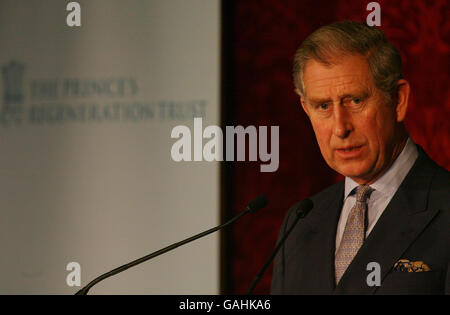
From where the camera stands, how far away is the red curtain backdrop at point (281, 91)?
7.48ft

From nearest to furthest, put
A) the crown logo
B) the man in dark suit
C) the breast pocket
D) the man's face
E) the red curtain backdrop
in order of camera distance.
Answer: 1. the breast pocket
2. the man in dark suit
3. the man's face
4. the red curtain backdrop
5. the crown logo

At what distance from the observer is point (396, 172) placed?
215 cm

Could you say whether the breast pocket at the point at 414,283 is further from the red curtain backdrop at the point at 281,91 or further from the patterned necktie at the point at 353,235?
the red curtain backdrop at the point at 281,91

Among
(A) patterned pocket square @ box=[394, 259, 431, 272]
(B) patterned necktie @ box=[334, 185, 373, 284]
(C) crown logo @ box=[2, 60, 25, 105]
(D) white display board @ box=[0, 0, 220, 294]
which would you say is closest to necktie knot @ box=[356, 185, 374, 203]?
(B) patterned necktie @ box=[334, 185, 373, 284]

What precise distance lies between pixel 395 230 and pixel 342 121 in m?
0.39

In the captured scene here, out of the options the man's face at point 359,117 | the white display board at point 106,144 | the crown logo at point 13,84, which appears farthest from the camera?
the crown logo at point 13,84

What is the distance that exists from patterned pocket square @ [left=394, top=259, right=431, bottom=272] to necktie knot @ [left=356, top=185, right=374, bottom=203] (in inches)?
9.5

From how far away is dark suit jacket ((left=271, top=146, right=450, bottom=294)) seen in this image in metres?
1.99

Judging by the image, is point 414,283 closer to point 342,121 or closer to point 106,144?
point 342,121

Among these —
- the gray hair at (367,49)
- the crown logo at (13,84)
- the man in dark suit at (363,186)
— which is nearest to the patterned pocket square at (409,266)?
the man in dark suit at (363,186)

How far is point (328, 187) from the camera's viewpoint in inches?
91.7

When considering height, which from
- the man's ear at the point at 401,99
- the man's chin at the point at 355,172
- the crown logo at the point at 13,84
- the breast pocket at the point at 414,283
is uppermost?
the crown logo at the point at 13,84

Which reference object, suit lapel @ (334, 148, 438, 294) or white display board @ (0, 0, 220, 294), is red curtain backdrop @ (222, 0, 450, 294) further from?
suit lapel @ (334, 148, 438, 294)
